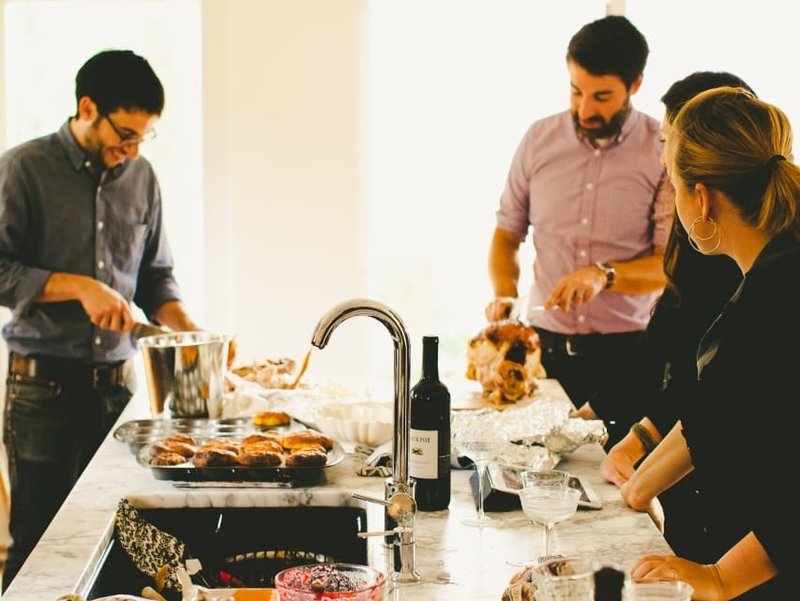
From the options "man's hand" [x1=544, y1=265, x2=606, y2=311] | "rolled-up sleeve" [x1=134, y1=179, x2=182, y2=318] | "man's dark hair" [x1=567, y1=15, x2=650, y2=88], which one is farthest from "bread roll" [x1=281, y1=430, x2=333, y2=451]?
"man's dark hair" [x1=567, y1=15, x2=650, y2=88]

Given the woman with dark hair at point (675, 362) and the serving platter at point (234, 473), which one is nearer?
the serving platter at point (234, 473)

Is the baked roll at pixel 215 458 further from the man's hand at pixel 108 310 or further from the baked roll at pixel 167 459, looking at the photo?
the man's hand at pixel 108 310

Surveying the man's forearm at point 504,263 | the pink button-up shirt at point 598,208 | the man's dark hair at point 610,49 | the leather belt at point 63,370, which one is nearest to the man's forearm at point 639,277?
the pink button-up shirt at point 598,208

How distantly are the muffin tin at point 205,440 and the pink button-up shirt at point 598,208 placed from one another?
1.41 meters

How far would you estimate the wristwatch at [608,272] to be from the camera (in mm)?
3283

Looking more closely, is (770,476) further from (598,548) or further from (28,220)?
(28,220)

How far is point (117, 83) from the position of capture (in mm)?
2963

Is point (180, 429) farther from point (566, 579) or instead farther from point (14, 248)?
point (566, 579)

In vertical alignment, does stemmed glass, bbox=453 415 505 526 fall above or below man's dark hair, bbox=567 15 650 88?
below

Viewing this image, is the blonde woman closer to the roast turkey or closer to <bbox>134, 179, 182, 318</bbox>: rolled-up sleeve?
the roast turkey

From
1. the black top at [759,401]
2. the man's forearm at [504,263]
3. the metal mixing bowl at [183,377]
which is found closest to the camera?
the black top at [759,401]

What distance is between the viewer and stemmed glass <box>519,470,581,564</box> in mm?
1575

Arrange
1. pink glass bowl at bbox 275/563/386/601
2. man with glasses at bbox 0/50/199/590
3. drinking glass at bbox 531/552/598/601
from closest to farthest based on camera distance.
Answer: drinking glass at bbox 531/552/598/601, pink glass bowl at bbox 275/563/386/601, man with glasses at bbox 0/50/199/590

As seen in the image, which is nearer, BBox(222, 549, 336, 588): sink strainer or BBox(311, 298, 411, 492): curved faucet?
BBox(311, 298, 411, 492): curved faucet
